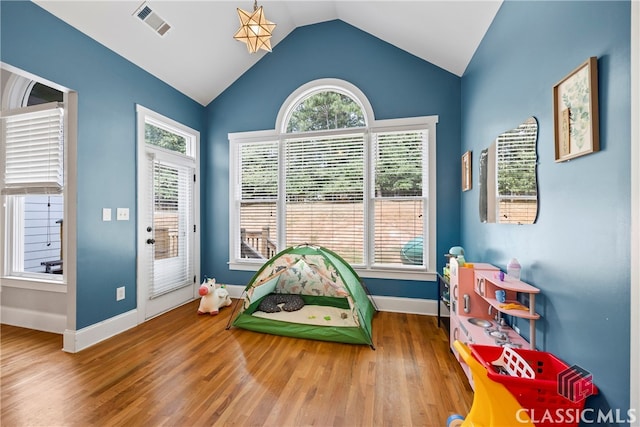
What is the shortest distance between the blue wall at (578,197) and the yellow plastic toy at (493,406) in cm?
32

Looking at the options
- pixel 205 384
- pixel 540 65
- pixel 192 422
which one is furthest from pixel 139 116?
pixel 540 65

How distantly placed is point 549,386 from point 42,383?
298 cm

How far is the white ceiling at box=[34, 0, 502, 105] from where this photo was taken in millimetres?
2238

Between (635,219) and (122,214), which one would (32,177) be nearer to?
(122,214)

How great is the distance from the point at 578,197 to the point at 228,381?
2285 mm

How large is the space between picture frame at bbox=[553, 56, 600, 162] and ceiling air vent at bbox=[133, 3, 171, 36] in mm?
3171

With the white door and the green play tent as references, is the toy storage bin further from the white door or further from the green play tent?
the white door

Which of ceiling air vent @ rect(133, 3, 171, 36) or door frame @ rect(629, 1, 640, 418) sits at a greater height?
ceiling air vent @ rect(133, 3, 171, 36)

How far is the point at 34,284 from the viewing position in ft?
8.82

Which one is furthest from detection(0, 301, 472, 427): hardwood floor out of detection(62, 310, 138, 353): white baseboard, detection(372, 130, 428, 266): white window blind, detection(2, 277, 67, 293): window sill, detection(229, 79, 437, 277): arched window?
detection(229, 79, 437, 277): arched window

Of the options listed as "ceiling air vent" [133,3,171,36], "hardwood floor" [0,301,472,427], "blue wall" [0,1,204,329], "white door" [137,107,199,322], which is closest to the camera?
"hardwood floor" [0,301,472,427]

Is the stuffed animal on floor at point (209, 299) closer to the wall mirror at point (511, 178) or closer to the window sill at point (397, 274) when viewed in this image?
the window sill at point (397, 274)

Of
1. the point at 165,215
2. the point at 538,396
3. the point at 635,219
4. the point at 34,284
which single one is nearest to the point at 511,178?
the point at 635,219

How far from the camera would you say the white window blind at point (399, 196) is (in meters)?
3.13
